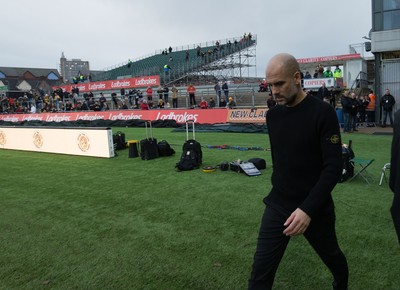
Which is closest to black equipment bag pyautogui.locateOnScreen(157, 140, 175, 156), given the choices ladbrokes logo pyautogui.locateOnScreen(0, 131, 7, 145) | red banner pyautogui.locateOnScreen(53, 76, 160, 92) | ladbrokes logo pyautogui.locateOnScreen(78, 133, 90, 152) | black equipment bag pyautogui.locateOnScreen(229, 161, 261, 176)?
ladbrokes logo pyautogui.locateOnScreen(78, 133, 90, 152)

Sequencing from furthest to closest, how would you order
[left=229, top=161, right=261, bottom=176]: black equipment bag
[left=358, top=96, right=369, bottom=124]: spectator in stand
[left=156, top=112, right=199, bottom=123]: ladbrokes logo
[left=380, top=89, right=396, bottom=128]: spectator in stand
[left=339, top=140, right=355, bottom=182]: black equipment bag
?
[left=156, top=112, right=199, bottom=123]: ladbrokes logo
[left=358, top=96, right=369, bottom=124]: spectator in stand
[left=380, top=89, right=396, bottom=128]: spectator in stand
[left=229, top=161, right=261, bottom=176]: black equipment bag
[left=339, top=140, right=355, bottom=182]: black equipment bag

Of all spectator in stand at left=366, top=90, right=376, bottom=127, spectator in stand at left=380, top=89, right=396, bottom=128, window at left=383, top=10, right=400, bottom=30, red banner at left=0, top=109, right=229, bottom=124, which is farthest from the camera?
red banner at left=0, top=109, right=229, bottom=124

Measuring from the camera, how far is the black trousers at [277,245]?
7.72 ft

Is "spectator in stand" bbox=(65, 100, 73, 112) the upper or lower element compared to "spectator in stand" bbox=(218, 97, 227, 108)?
upper

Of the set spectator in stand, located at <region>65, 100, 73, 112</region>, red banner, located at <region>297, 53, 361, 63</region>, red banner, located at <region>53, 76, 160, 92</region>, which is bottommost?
spectator in stand, located at <region>65, 100, 73, 112</region>

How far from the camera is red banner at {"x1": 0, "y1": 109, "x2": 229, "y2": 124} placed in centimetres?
1972

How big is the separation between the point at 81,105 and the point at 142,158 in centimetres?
2010

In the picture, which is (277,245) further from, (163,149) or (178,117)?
(178,117)

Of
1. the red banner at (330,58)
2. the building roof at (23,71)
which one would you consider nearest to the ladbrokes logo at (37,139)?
the red banner at (330,58)

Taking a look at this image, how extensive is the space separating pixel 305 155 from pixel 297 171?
0.42ft

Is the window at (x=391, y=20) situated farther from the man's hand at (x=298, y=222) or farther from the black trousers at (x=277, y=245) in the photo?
the man's hand at (x=298, y=222)

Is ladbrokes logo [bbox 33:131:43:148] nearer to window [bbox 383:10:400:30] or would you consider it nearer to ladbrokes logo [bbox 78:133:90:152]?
ladbrokes logo [bbox 78:133:90:152]

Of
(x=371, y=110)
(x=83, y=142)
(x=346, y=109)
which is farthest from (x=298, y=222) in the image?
(x=371, y=110)

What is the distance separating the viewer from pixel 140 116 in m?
23.4
